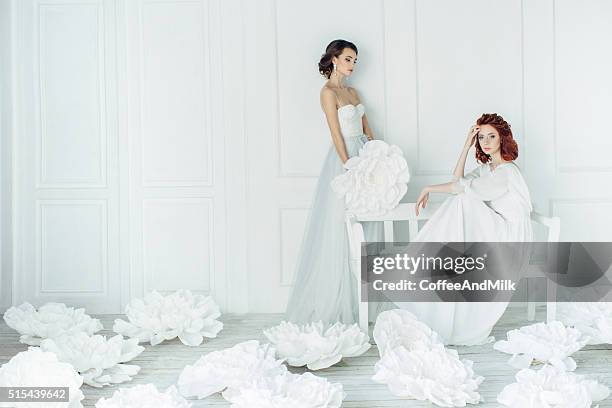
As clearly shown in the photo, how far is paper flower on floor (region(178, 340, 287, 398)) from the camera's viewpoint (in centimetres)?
279

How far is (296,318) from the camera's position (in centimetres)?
392

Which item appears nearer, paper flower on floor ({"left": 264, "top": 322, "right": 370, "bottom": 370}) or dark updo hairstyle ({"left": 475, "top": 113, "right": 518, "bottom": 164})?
paper flower on floor ({"left": 264, "top": 322, "right": 370, "bottom": 370})

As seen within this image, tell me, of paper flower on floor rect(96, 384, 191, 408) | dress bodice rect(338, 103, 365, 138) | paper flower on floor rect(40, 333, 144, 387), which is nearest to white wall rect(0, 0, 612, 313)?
dress bodice rect(338, 103, 365, 138)

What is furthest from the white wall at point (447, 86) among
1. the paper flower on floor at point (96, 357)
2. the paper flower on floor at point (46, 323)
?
the paper flower on floor at point (96, 357)

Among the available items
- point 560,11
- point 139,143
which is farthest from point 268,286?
point 560,11

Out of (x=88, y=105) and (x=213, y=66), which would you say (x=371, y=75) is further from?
Result: (x=88, y=105)

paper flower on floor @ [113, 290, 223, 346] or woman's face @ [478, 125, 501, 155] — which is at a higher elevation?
woman's face @ [478, 125, 501, 155]

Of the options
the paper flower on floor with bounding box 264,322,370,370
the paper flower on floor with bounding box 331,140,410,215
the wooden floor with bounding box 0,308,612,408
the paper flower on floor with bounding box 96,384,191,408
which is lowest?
the wooden floor with bounding box 0,308,612,408

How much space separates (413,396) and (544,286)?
174 cm

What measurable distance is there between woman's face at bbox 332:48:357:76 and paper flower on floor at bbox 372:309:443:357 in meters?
1.51

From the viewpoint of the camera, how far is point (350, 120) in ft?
13.0

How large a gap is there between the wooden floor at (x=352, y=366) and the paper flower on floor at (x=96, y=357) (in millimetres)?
45

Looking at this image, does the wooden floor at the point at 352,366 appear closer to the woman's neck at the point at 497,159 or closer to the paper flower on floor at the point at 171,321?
the paper flower on floor at the point at 171,321

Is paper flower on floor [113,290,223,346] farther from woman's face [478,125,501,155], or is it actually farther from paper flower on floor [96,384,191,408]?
woman's face [478,125,501,155]
